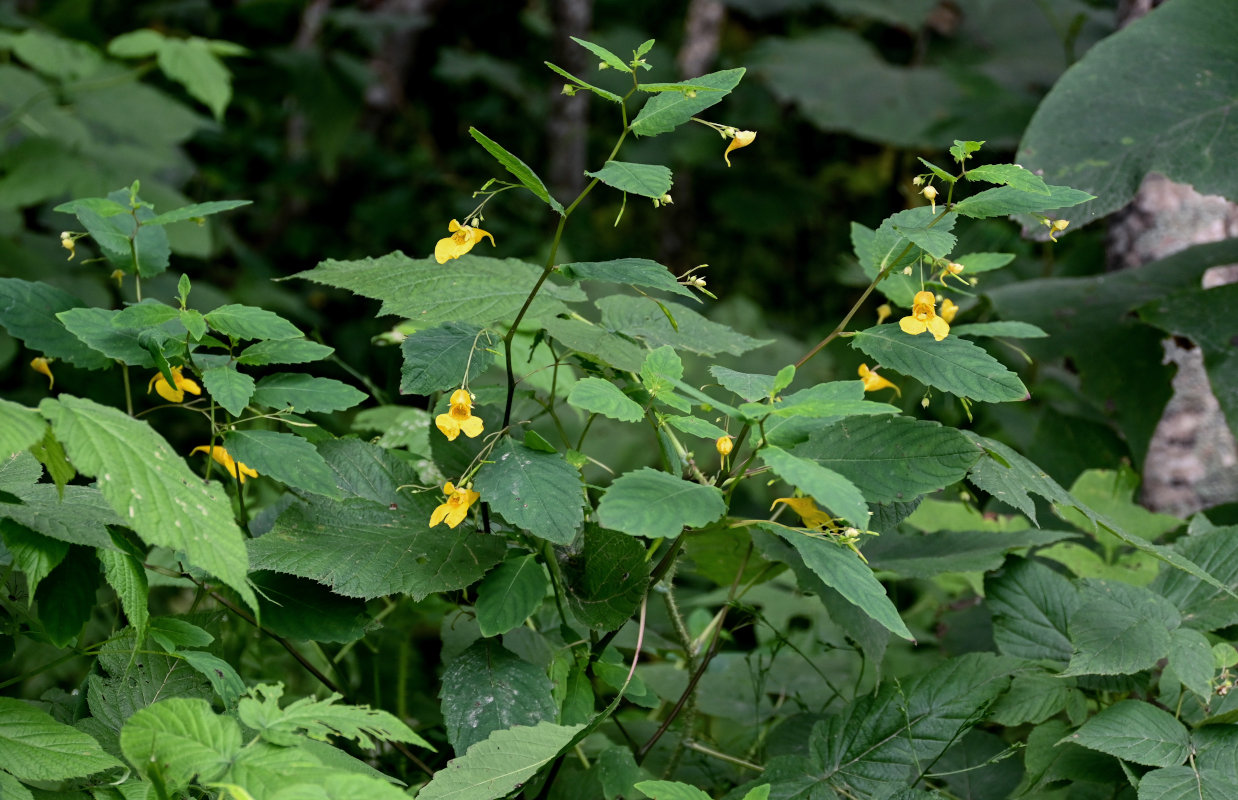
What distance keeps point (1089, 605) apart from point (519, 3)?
5417 millimetres

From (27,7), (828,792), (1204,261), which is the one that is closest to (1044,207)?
(828,792)

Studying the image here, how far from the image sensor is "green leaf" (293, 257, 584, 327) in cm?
83

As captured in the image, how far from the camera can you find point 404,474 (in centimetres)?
94

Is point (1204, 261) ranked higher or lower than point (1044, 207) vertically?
A: lower

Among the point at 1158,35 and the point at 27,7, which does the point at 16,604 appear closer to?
the point at 1158,35

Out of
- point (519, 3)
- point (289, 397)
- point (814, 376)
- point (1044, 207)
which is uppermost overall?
point (1044, 207)

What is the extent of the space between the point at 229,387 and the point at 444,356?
18cm

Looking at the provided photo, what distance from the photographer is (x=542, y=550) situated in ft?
2.85

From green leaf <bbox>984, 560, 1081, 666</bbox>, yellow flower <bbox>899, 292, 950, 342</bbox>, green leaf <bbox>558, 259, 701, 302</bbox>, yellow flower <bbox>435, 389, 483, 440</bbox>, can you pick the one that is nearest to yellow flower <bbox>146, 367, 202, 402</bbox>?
yellow flower <bbox>435, 389, 483, 440</bbox>

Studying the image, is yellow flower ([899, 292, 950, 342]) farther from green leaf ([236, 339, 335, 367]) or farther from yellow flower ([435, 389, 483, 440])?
→ green leaf ([236, 339, 335, 367])

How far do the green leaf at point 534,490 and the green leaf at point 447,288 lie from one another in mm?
122

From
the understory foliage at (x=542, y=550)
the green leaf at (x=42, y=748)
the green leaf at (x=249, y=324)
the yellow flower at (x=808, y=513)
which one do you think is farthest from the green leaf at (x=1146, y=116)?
the green leaf at (x=42, y=748)

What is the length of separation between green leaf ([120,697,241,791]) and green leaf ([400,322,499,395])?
270 mm

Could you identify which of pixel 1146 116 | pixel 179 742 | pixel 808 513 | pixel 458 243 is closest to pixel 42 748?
pixel 179 742
